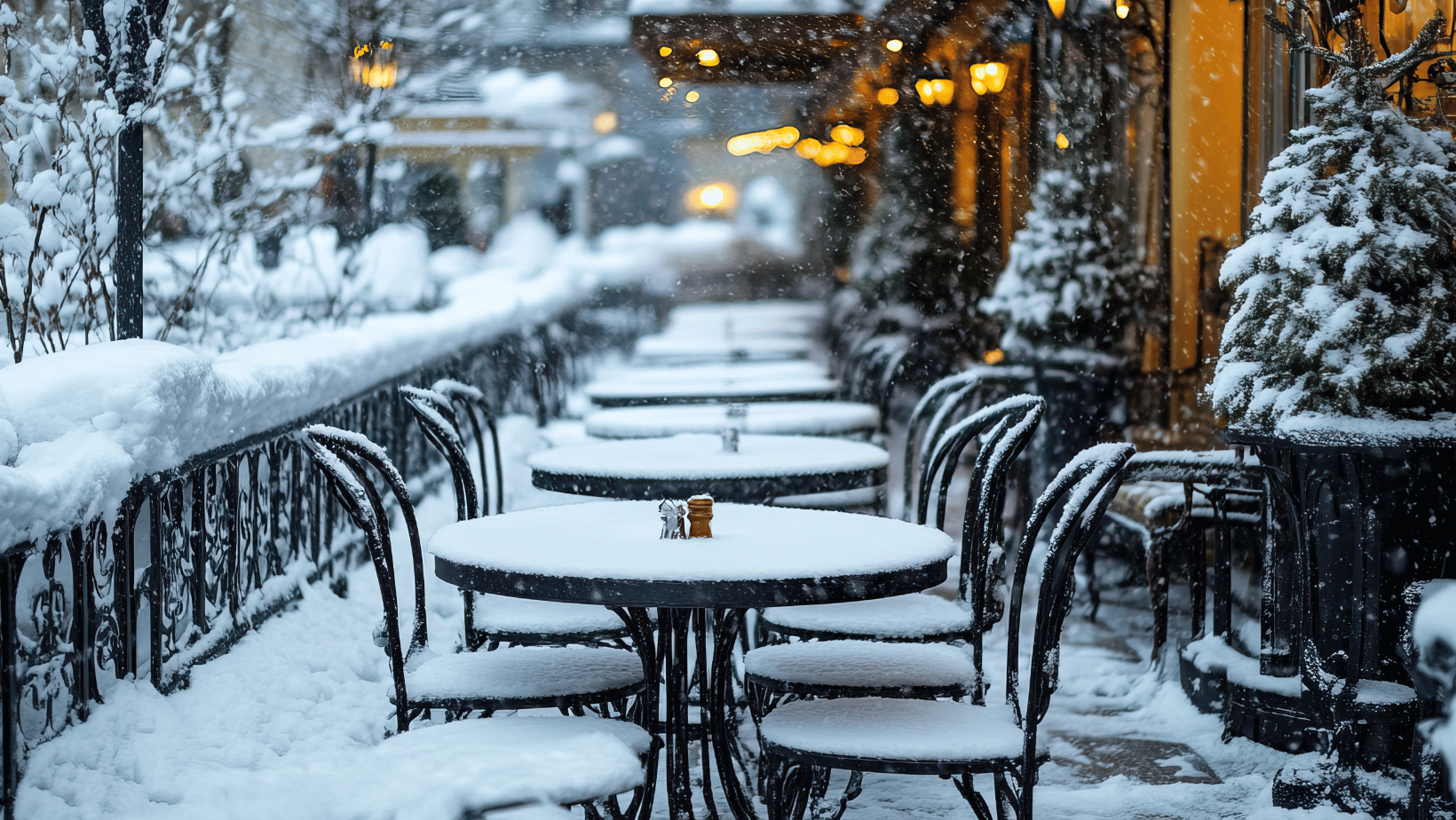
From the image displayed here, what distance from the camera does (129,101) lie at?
3404 mm

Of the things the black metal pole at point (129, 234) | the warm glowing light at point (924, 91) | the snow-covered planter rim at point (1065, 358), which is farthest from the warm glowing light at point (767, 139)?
the black metal pole at point (129, 234)

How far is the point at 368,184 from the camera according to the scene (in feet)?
24.0

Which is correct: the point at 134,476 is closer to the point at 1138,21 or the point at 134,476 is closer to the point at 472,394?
the point at 472,394

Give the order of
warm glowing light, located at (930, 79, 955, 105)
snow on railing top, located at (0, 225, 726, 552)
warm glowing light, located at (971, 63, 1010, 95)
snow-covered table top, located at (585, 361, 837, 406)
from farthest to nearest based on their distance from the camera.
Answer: warm glowing light, located at (930, 79, 955, 105) → warm glowing light, located at (971, 63, 1010, 95) → snow-covered table top, located at (585, 361, 837, 406) → snow on railing top, located at (0, 225, 726, 552)

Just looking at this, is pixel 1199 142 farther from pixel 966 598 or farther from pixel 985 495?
pixel 985 495

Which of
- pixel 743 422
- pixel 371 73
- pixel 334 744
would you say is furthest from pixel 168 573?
pixel 371 73

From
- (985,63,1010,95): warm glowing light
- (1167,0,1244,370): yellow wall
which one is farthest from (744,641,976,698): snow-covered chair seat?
(985,63,1010,95): warm glowing light

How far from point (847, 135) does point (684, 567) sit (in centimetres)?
640

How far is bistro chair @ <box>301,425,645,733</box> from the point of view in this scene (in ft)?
8.23

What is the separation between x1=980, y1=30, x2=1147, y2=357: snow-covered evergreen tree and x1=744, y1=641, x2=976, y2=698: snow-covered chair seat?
3753 mm

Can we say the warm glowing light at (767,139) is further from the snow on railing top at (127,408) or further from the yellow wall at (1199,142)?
the snow on railing top at (127,408)

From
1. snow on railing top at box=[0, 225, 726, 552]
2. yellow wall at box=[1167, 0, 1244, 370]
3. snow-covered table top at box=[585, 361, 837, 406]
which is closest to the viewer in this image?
snow on railing top at box=[0, 225, 726, 552]

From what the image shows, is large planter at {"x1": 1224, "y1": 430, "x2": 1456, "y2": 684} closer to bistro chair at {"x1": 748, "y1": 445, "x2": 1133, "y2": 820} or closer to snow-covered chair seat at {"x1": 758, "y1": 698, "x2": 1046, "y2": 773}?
bistro chair at {"x1": 748, "y1": 445, "x2": 1133, "y2": 820}

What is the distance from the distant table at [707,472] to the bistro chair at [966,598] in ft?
1.08
